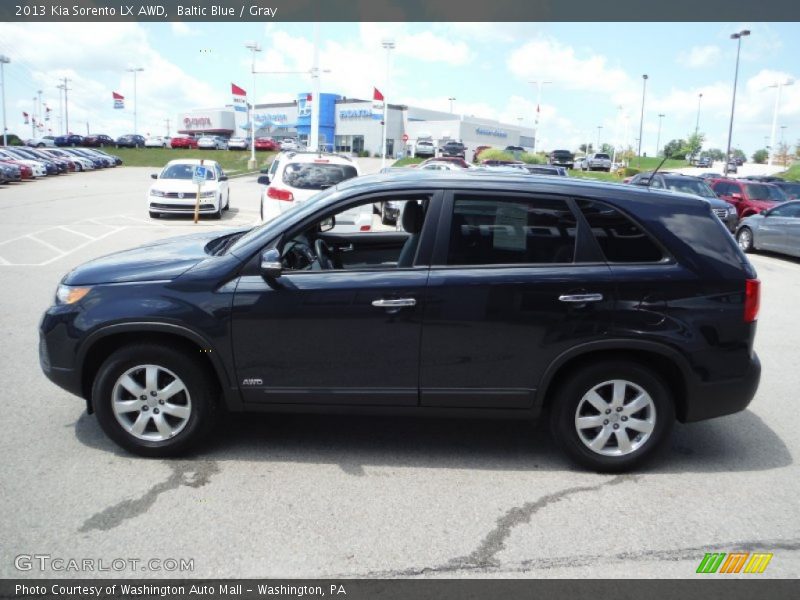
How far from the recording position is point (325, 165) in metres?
13.1

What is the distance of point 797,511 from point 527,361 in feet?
5.82

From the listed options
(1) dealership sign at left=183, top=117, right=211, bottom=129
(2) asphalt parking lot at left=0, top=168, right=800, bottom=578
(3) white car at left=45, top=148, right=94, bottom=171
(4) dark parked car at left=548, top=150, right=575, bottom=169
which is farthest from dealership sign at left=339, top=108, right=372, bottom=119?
(2) asphalt parking lot at left=0, top=168, right=800, bottom=578

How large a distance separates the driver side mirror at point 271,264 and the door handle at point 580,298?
173cm

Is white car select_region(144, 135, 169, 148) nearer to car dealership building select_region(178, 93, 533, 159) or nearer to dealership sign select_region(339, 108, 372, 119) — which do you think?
car dealership building select_region(178, 93, 533, 159)

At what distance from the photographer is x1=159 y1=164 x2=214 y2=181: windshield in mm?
20452

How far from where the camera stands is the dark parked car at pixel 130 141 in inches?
2842

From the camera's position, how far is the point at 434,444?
4.83 m

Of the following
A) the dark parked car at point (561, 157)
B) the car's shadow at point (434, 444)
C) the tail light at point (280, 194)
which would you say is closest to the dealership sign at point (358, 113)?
the dark parked car at point (561, 157)

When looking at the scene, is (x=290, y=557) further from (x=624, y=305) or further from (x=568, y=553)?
(x=624, y=305)

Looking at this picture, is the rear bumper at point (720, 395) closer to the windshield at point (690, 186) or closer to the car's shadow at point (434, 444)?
the car's shadow at point (434, 444)

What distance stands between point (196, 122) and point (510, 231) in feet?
415

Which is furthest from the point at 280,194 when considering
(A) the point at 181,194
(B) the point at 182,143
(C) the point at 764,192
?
(B) the point at 182,143

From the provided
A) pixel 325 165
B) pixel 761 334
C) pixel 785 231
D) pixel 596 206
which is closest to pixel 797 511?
pixel 596 206
